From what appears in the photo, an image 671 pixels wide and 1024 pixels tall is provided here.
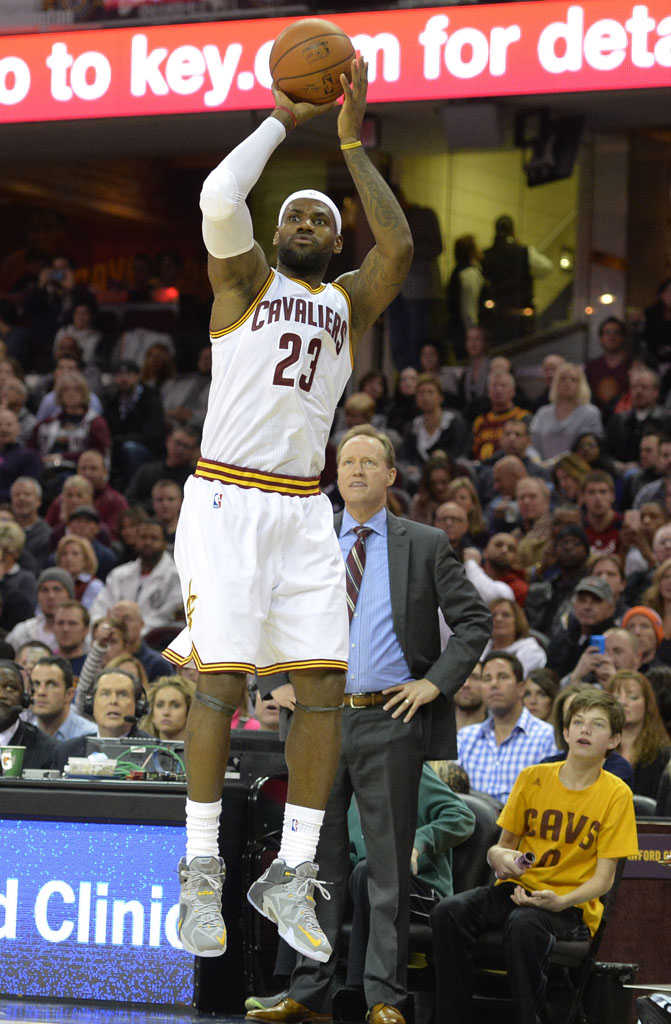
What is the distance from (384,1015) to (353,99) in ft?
8.97

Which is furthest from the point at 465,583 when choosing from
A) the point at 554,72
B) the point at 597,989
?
the point at 554,72

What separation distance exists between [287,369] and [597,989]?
2.63m

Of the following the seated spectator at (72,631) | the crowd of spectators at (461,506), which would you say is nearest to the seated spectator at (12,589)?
the crowd of spectators at (461,506)

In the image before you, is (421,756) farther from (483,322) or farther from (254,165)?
(483,322)

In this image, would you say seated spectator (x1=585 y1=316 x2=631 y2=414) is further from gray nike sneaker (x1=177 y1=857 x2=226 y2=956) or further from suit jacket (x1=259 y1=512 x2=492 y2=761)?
gray nike sneaker (x1=177 y1=857 x2=226 y2=956)

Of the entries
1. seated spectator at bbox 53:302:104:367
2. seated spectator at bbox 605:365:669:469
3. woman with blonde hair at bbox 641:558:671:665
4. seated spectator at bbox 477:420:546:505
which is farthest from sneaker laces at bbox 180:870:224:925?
seated spectator at bbox 53:302:104:367

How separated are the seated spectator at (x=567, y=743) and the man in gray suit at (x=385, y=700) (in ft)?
2.24

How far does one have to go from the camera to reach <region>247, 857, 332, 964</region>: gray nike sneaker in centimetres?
411

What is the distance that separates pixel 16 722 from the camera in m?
7.02

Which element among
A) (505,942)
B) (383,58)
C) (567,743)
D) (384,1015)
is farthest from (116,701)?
(383,58)

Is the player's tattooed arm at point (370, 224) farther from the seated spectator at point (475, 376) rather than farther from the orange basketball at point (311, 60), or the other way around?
the seated spectator at point (475, 376)

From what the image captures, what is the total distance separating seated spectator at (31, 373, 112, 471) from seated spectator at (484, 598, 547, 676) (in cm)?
541

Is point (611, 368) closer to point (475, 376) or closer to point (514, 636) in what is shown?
point (475, 376)

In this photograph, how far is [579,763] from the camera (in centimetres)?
552
